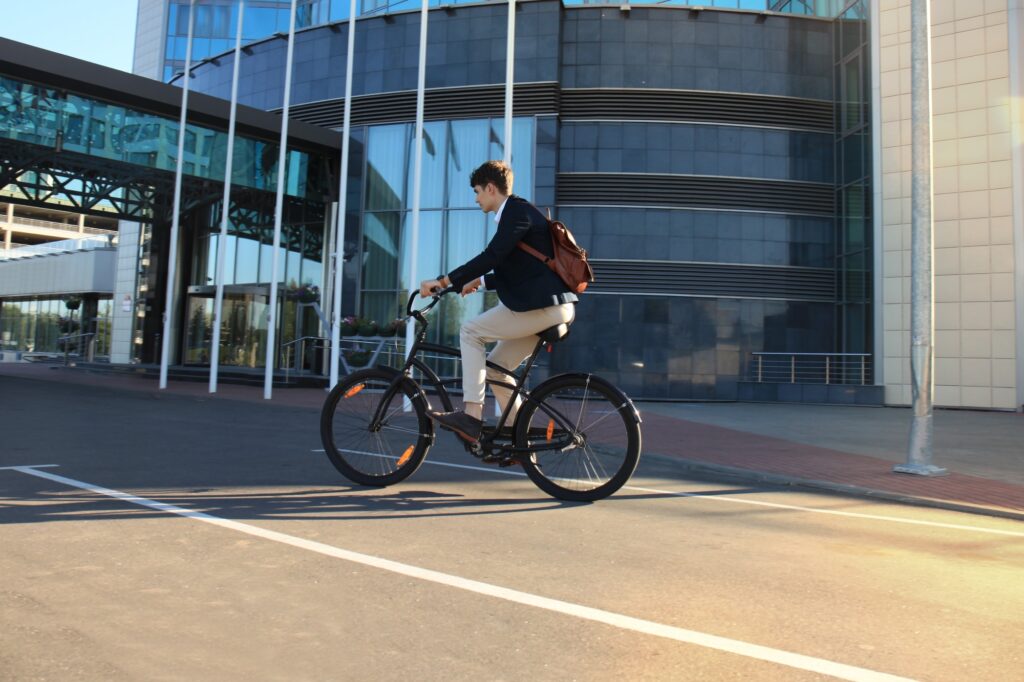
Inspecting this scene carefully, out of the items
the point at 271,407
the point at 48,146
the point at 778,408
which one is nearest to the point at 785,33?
the point at 778,408

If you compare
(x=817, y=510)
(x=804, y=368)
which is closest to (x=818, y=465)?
(x=817, y=510)

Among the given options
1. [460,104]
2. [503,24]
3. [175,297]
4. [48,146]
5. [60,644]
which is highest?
[503,24]

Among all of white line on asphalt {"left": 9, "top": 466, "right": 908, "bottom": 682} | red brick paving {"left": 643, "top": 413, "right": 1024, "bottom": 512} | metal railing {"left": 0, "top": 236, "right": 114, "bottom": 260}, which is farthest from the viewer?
metal railing {"left": 0, "top": 236, "right": 114, "bottom": 260}

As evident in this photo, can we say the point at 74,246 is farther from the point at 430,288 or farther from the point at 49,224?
the point at 430,288

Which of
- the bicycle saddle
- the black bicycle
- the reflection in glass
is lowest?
the black bicycle

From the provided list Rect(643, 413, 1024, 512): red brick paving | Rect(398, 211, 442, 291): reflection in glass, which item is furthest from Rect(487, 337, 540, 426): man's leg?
Rect(398, 211, 442, 291): reflection in glass

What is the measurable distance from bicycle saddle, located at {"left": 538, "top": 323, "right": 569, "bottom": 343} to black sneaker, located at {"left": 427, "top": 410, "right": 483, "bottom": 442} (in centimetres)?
71

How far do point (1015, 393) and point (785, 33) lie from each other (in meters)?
11.7

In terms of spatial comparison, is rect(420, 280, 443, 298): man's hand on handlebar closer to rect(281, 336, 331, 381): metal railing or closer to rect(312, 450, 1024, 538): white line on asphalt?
rect(312, 450, 1024, 538): white line on asphalt

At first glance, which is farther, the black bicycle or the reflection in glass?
the reflection in glass

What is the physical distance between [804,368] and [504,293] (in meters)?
18.7

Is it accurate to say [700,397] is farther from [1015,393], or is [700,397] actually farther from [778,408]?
[1015,393]

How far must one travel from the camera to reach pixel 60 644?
2518mm

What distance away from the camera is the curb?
5770 mm
